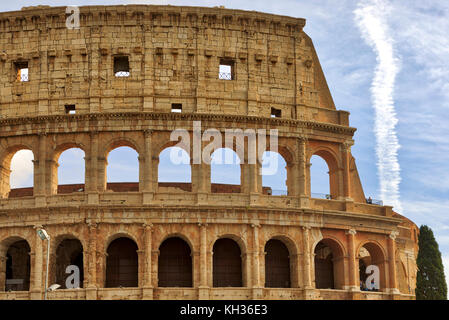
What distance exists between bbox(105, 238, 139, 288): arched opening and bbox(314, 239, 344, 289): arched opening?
10.1 metres

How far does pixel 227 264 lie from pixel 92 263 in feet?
23.9

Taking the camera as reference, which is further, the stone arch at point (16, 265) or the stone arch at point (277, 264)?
the stone arch at point (277, 264)

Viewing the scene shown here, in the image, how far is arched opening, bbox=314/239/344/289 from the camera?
139ft

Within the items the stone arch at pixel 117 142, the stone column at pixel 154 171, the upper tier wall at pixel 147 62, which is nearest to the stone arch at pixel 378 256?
the upper tier wall at pixel 147 62

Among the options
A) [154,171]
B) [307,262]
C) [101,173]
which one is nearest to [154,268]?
[154,171]

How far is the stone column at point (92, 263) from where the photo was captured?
39.1 metres

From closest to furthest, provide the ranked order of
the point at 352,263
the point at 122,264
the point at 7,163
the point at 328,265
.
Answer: the point at 122,264
the point at 352,263
the point at 7,163
the point at 328,265

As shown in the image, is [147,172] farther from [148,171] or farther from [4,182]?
[4,182]

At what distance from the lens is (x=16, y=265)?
43375mm

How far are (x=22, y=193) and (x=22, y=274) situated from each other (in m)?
4.87

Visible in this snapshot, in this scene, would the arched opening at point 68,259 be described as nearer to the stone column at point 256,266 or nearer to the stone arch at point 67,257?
the stone arch at point 67,257

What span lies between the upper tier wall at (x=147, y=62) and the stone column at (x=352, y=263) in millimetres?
7036

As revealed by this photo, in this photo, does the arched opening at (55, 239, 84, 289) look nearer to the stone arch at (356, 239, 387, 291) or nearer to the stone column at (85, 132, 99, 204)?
the stone column at (85, 132, 99, 204)

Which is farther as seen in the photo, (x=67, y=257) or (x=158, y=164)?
(x=67, y=257)
